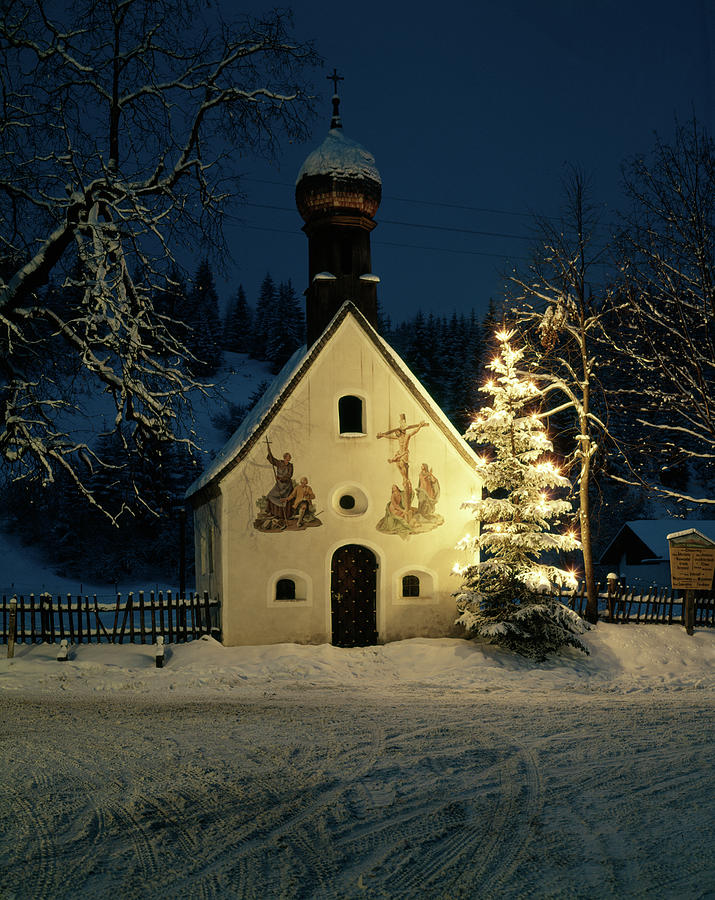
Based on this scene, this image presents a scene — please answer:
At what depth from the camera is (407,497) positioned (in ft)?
61.2

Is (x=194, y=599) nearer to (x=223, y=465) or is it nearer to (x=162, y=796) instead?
(x=223, y=465)

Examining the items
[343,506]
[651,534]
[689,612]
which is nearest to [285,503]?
[343,506]

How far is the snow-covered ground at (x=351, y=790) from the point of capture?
4906mm

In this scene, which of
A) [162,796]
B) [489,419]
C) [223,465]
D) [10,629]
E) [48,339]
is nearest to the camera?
[162,796]

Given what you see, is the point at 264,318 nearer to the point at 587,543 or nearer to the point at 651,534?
the point at 651,534

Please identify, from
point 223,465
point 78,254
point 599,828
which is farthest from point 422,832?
point 223,465

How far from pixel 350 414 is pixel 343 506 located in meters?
2.36

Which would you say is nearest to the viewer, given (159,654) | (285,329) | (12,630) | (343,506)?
(159,654)

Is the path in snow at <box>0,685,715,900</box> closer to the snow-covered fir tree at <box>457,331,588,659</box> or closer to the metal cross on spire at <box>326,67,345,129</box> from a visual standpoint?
the snow-covered fir tree at <box>457,331,588,659</box>

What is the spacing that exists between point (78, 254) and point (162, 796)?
22.9 feet

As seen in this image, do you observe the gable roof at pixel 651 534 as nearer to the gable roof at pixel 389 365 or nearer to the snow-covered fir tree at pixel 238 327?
the gable roof at pixel 389 365

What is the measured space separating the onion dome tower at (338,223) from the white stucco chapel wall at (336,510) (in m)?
1.95

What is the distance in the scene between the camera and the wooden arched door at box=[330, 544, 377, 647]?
720 inches

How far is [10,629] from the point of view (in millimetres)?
15445
